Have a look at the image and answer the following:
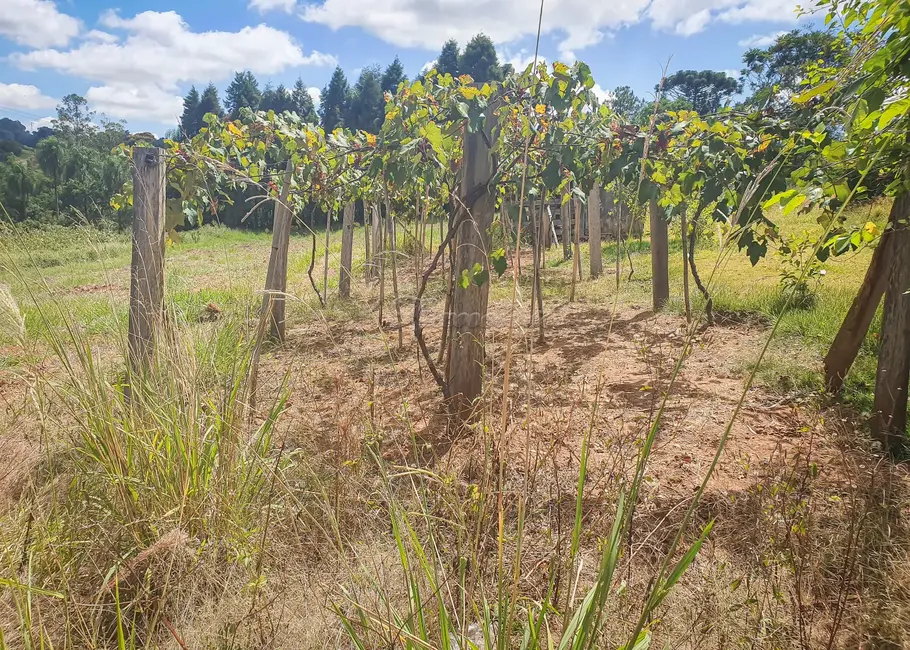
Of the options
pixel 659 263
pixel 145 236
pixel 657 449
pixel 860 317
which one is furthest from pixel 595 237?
pixel 145 236

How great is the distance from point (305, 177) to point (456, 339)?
9.44 ft

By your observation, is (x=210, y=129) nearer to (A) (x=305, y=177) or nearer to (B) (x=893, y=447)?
(A) (x=305, y=177)

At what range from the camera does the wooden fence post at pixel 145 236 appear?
2.29 m

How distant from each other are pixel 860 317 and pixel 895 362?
563mm

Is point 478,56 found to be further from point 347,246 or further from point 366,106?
point 347,246

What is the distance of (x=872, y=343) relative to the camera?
11.8 feet

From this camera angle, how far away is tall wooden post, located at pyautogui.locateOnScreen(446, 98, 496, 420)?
2803 mm

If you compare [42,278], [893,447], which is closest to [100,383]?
[42,278]

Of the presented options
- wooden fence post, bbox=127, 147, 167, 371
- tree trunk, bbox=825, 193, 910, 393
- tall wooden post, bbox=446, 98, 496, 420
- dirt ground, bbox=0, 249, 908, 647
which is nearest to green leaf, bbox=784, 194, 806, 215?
dirt ground, bbox=0, 249, 908, 647

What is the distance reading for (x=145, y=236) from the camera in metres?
2.40

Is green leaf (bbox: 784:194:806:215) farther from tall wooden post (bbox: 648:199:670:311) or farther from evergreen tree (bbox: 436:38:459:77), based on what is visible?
evergreen tree (bbox: 436:38:459:77)

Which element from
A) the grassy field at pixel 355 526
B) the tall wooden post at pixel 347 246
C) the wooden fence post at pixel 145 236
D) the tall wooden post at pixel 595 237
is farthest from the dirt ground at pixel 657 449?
the tall wooden post at pixel 595 237

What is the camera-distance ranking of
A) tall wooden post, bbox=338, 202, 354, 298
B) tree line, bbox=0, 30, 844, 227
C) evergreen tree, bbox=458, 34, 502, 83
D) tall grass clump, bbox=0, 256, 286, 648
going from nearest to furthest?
tall grass clump, bbox=0, 256, 286, 648
tall wooden post, bbox=338, 202, 354, 298
tree line, bbox=0, 30, 844, 227
evergreen tree, bbox=458, 34, 502, 83

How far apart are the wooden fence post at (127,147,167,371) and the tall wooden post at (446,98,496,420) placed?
143 centimetres
